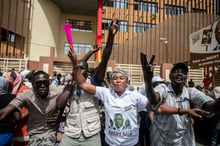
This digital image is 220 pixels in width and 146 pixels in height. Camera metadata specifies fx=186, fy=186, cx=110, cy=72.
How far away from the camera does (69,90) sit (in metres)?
2.18

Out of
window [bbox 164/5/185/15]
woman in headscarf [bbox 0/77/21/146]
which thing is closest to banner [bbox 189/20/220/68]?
woman in headscarf [bbox 0/77/21/146]

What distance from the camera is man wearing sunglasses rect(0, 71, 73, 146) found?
6.77 feet

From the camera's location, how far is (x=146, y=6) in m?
22.7

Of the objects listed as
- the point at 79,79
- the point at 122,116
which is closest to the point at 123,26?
the point at 79,79

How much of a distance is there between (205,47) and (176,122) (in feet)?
27.0

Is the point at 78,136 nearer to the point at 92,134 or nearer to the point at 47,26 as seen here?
the point at 92,134

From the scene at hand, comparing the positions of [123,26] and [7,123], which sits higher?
[123,26]

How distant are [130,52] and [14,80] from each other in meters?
12.6

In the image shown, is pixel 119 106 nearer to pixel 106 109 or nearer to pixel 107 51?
pixel 106 109

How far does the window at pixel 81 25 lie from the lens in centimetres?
2073

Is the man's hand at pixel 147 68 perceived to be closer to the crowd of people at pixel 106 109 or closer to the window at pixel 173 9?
the crowd of people at pixel 106 109

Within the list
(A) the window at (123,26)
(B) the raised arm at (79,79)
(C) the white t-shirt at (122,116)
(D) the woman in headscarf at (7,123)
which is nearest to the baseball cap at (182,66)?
(C) the white t-shirt at (122,116)

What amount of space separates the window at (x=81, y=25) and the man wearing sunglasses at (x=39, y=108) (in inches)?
767

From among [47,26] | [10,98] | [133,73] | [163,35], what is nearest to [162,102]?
[10,98]
